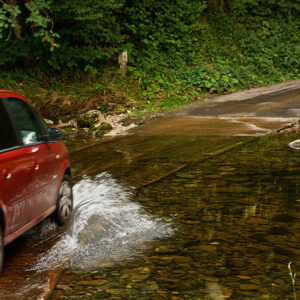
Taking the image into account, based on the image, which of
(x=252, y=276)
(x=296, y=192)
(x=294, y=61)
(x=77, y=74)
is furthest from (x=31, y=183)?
(x=294, y=61)

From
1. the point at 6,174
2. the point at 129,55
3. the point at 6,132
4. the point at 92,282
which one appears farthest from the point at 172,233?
the point at 129,55

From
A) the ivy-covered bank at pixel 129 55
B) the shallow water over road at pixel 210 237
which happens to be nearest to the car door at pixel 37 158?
the shallow water over road at pixel 210 237

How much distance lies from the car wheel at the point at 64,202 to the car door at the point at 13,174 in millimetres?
979

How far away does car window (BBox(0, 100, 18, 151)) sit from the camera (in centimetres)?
443

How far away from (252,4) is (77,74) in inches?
563

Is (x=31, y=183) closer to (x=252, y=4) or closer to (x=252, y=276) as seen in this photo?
(x=252, y=276)

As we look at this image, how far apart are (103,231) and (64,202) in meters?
0.74

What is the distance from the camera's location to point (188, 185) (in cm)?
749

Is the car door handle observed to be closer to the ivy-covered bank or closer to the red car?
the red car

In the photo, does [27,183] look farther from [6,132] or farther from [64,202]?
[64,202]

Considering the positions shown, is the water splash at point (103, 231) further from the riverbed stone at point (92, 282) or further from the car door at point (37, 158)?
the car door at point (37, 158)

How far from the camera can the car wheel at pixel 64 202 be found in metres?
5.79

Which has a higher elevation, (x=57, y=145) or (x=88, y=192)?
(x=57, y=145)

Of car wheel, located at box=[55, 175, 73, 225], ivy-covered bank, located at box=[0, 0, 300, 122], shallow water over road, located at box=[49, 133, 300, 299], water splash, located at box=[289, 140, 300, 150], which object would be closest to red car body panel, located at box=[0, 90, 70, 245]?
car wheel, located at box=[55, 175, 73, 225]
